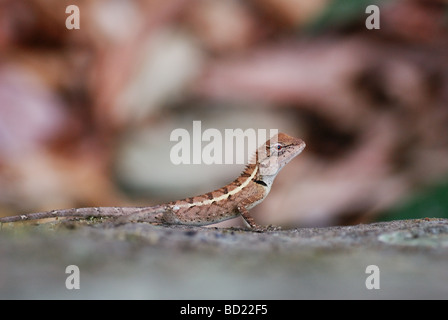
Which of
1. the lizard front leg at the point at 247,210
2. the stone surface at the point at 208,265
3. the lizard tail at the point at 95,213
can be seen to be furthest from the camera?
the lizard front leg at the point at 247,210

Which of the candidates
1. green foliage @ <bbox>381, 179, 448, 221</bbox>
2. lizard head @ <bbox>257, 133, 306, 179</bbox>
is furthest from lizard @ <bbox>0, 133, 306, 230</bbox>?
green foliage @ <bbox>381, 179, 448, 221</bbox>

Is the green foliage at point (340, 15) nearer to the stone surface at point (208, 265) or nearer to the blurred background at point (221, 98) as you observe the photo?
the blurred background at point (221, 98)

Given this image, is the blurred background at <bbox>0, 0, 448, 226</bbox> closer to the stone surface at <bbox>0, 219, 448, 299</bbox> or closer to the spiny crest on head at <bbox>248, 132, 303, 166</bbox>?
the spiny crest on head at <bbox>248, 132, 303, 166</bbox>

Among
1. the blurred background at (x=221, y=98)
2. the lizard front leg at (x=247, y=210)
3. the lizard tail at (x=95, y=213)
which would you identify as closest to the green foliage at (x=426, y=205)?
the blurred background at (x=221, y=98)

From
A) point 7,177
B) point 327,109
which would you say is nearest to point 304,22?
point 327,109

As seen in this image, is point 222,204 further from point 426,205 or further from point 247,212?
point 426,205
